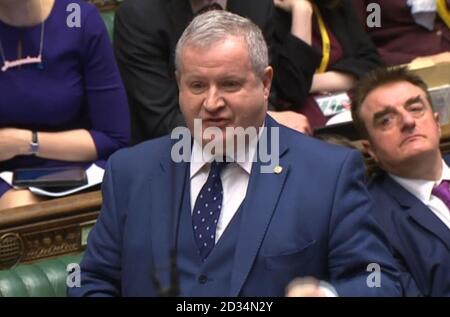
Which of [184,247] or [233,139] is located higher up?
[233,139]

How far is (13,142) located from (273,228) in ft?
2.40

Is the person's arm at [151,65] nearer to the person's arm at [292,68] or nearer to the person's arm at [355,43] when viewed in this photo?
the person's arm at [292,68]

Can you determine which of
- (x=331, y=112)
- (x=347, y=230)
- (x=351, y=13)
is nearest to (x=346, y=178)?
(x=347, y=230)

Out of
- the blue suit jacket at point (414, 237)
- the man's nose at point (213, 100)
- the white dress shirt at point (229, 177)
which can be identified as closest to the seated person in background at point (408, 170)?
the blue suit jacket at point (414, 237)

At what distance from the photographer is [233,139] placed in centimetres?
160

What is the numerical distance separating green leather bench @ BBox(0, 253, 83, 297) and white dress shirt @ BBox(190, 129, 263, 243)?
41 centimetres

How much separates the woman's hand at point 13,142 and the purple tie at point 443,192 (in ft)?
2.53

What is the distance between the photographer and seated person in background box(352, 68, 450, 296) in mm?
1804

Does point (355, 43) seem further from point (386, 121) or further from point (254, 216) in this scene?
point (254, 216)

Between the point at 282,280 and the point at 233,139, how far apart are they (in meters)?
0.22

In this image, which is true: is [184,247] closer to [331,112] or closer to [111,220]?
[111,220]

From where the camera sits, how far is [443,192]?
1914 millimetres

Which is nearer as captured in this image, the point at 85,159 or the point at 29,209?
the point at 29,209

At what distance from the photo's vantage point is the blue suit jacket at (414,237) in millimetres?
1778
